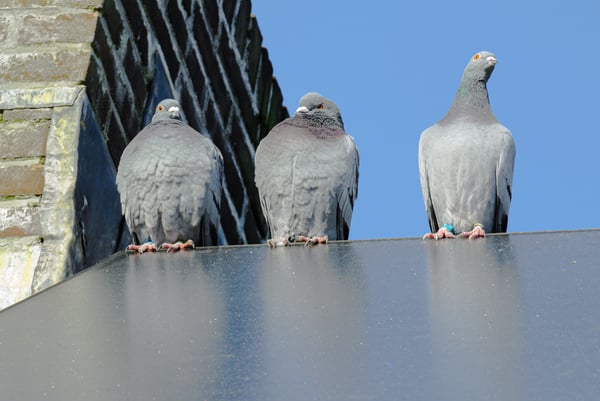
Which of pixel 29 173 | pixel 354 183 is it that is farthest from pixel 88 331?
pixel 354 183

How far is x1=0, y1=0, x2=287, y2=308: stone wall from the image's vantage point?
712cm

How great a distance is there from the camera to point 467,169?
836cm

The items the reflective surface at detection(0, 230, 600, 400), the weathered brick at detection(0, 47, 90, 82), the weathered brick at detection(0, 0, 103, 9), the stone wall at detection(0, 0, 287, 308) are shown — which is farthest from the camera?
the weathered brick at detection(0, 0, 103, 9)

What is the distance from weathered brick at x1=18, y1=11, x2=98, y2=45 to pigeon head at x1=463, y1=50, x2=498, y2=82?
106 inches

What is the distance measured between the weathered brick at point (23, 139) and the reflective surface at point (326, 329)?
5.13 ft

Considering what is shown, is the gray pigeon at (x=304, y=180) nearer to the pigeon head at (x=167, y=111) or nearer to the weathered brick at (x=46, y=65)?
the pigeon head at (x=167, y=111)

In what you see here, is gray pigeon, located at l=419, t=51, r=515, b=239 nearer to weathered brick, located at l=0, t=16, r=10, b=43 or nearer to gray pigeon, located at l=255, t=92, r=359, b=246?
gray pigeon, located at l=255, t=92, r=359, b=246

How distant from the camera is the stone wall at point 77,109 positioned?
7121 millimetres

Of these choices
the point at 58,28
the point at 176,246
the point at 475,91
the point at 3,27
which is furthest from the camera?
the point at 475,91

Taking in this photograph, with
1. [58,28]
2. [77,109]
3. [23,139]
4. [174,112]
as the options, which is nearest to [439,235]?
[174,112]

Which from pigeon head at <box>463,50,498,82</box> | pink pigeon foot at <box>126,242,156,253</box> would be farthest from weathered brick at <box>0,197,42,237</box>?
pigeon head at <box>463,50,498,82</box>

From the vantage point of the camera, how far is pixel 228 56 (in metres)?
11.1

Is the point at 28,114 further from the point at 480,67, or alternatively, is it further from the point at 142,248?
the point at 480,67

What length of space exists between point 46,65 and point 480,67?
123 inches
